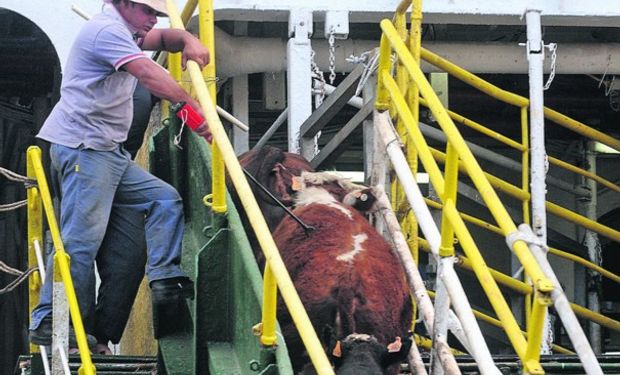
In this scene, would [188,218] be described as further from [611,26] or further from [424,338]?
[611,26]

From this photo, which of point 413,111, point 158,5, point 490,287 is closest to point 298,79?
point 413,111

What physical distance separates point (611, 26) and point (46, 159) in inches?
221

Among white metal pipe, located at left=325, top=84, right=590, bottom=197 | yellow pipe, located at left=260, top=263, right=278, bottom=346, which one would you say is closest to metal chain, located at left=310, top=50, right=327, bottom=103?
white metal pipe, located at left=325, top=84, right=590, bottom=197

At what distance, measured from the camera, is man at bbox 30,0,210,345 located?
7.14m

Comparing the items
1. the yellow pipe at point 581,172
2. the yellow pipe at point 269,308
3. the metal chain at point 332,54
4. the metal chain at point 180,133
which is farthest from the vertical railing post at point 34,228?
the yellow pipe at point 581,172

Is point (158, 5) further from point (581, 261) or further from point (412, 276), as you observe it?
point (581, 261)

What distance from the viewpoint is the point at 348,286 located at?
6.68m

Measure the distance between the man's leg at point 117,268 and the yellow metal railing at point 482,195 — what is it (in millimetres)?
1604

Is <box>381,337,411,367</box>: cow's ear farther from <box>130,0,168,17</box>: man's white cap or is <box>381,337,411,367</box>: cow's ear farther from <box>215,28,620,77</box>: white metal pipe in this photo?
<box>215,28,620,77</box>: white metal pipe

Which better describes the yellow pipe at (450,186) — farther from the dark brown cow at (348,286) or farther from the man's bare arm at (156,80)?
the man's bare arm at (156,80)

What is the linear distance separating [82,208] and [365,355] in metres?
1.88

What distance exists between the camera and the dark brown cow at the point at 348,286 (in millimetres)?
6289

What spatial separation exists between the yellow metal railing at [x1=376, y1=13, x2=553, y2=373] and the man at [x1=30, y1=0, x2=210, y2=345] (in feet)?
3.74

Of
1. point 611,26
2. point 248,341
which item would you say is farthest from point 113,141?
point 611,26
